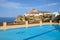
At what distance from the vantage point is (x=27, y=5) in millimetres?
14789

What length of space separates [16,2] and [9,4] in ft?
3.14


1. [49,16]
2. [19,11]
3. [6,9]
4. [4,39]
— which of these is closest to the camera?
[4,39]

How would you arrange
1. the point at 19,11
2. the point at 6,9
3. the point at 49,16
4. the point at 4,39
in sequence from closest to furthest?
the point at 4,39 < the point at 6,9 < the point at 19,11 < the point at 49,16

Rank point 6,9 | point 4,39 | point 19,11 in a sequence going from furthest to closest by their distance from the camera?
point 19,11
point 6,9
point 4,39

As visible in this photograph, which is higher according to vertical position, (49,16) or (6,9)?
(6,9)

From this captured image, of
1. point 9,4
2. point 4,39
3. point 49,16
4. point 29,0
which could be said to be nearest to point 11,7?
point 9,4

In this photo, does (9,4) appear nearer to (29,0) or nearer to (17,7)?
(17,7)

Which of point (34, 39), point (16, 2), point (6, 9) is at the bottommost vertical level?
point (34, 39)

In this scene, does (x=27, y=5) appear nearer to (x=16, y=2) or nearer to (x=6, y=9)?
(x=16, y=2)

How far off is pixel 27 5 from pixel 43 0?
2309 mm

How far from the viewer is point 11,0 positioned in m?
13.8

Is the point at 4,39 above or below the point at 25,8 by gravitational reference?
below

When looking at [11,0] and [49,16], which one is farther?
[49,16]

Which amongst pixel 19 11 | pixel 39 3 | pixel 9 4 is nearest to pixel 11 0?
pixel 9 4
